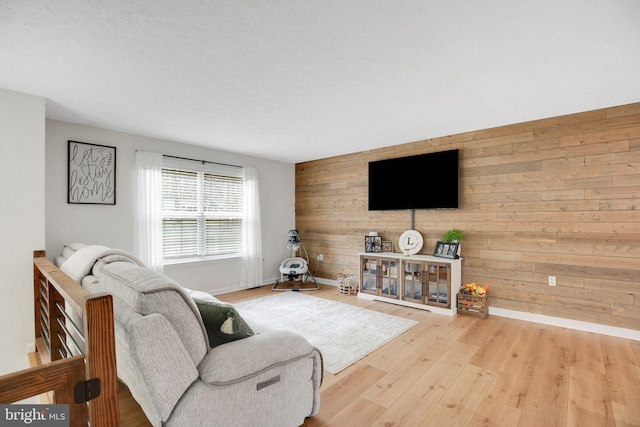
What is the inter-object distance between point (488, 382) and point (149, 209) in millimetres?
4332

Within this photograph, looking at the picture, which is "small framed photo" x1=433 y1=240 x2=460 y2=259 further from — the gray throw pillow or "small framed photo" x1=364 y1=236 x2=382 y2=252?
the gray throw pillow

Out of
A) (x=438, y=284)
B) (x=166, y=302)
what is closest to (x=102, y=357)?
(x=166, y=302)

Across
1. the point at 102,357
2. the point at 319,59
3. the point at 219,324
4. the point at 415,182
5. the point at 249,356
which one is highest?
the point at 319,59

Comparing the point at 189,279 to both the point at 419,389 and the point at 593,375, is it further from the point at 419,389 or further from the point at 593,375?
the point at 593,375

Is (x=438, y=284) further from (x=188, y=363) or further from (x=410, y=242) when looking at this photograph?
(x=188, y=363)

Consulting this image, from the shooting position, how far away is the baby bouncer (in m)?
5.52

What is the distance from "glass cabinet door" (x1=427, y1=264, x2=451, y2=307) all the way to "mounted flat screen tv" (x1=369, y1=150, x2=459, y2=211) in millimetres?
863

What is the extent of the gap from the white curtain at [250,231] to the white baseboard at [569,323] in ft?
12.2

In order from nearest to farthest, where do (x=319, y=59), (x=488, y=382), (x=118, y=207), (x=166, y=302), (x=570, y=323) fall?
1. (x=166, y=302)
2. (x=319, y=59)
3. (x=488, y=382)
4. (x=570, y=323)
5. (x=118, y=207)

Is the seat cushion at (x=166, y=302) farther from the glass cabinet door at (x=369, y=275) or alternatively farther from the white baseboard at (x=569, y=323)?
the white baseboard at (x=569, y=323)

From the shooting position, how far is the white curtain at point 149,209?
4.23 metres

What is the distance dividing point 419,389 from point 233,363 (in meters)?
1.51
